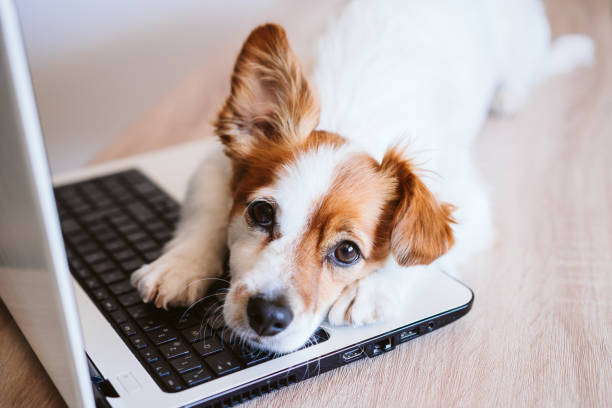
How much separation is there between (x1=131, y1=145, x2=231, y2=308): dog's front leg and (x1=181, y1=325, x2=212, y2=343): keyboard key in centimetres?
8

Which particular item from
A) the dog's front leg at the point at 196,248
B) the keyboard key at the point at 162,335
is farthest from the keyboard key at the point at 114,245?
the keyboard key at the point at 162,335

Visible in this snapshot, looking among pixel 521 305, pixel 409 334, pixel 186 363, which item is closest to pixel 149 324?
pixel 186 363

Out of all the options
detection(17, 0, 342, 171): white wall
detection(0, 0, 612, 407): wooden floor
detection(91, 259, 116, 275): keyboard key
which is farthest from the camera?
detection(17, 0, 342, 171): white wall

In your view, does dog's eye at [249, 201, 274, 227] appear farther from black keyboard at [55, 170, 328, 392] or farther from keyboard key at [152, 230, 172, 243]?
keyboard key at [152, 230, 172, 243]

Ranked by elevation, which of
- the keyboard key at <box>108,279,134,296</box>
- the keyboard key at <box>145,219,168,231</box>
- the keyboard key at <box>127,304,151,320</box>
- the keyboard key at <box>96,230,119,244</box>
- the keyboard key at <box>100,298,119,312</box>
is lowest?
the keyboard key at <box>145,219,168,231</box>

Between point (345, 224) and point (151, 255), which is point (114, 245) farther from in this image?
point (345, 224)

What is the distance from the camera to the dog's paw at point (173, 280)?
105cm

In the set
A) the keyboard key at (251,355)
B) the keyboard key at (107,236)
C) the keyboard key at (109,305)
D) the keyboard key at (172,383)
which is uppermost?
the keyboard key at (172,383)

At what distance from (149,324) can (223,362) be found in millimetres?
167

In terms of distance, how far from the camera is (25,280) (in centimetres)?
78

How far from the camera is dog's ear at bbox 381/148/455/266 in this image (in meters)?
1.03

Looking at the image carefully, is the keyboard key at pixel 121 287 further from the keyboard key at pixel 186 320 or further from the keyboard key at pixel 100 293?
the keyboard key at pixel 186 320

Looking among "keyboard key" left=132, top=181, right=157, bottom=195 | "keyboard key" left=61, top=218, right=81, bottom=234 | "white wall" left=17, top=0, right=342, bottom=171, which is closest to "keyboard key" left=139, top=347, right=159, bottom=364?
"keyboard key" left=61, top=218, right=81, bottom=234

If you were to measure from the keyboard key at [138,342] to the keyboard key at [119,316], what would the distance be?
0.20 feet
